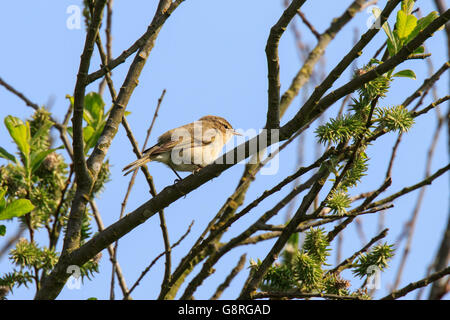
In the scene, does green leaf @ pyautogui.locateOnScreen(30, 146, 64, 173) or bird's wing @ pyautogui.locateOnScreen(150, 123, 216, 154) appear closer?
green leaf @ pyautogui.locateOnScreen(30, 146, 64, 173)

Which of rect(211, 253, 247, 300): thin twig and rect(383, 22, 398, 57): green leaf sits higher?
rect(383, 22, 398, 57): green leaf

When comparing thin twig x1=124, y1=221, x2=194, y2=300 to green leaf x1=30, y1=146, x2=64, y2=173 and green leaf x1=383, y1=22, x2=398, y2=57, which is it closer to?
green leaf x1=30, y1=146, x2=64, y2=173

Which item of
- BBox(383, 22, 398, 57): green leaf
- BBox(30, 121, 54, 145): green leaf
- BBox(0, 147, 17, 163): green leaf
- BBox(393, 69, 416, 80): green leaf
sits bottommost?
BBox(393, 69, 416, 80): green leaf

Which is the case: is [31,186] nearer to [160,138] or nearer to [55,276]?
[55,276]

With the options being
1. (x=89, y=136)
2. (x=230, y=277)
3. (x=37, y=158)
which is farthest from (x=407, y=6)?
(x=37, y=158)

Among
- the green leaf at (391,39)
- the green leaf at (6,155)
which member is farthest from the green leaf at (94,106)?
the green leaf at (391,39)

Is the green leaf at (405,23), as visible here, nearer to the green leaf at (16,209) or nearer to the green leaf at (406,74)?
the green leaf at (406,74)

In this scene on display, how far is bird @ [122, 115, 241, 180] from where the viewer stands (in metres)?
5.93

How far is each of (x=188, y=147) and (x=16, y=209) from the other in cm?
255

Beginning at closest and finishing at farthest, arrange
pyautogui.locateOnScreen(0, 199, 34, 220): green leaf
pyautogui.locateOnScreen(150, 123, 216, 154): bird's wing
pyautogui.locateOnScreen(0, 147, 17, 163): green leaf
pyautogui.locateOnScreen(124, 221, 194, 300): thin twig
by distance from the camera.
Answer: pyautogui.locateOnScreen(0, 199, 34, 220): green leaf < pyautogui.locateOnScreen(124, 221, 194, 300): thin twig < pyautogui.locateOnScreen(0, 147, 17, 163): green leaf < pyautogui.locateOnScreen(150, 123, 216, 154): bird's wing

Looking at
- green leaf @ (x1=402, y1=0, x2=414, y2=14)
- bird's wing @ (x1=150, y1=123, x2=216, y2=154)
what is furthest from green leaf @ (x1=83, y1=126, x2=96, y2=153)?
green leaf @ (x1=402, y1=0, x2=414, y2=14)

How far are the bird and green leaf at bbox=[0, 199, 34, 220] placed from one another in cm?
175

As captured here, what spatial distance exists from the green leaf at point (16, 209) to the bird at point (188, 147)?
1747mm
